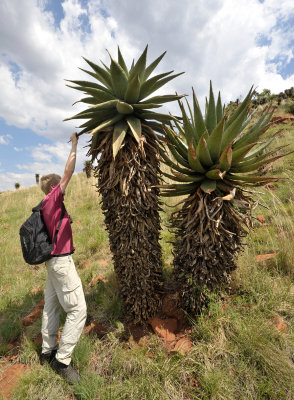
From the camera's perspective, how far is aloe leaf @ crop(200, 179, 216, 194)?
256 cm

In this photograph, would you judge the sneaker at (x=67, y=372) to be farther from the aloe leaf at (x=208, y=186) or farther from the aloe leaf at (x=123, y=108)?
the aloe leaf at (x=123, y=108)

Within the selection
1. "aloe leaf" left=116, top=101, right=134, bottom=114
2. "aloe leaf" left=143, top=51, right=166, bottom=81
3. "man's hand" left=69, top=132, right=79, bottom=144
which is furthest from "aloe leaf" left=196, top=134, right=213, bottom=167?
"man's hand" left=69, top=132, right=79, bottom=144

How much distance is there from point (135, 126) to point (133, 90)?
0.43m

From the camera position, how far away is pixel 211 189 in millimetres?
2561

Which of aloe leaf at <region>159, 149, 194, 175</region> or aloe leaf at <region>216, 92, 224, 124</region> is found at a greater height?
aloe leaf at <region>216, 92, 224, 124</region>

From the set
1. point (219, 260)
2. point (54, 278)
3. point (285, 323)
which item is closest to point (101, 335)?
point (54, 278)

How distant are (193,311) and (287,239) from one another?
7.08 ft

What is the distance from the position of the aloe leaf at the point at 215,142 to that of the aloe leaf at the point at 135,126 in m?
0.85

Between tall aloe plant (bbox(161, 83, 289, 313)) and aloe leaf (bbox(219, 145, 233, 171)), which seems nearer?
aloe leaf (bbox(219, 145, 233, 171))

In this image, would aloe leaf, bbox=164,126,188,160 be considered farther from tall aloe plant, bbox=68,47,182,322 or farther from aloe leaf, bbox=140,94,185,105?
aloe leaf, bbox=140,94,185,105

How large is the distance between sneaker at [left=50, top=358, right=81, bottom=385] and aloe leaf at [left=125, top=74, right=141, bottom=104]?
11.3 ft

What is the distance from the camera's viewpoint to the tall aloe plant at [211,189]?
264 centimetres

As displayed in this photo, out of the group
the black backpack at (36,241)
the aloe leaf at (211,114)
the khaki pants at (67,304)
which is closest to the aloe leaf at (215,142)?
the aloe leaf at (211,114)

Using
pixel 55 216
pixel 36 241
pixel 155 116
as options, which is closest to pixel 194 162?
pixel 155 116
